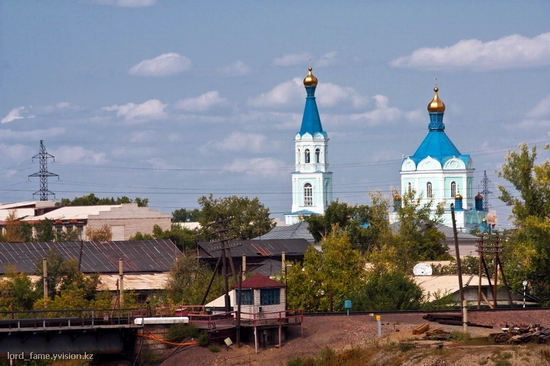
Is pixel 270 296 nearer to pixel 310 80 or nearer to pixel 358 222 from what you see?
pixel 358 222

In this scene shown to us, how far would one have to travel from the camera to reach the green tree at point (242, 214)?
147m

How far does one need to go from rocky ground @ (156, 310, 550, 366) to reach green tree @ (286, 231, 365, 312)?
10.1 m

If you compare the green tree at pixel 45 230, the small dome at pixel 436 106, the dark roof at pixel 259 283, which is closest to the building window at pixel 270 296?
the dark roof at pixel 259 283

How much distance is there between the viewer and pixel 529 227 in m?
71.5

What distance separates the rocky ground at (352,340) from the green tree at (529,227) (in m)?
13.5

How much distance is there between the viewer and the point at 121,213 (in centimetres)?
14225

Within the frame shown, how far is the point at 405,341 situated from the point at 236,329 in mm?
7170

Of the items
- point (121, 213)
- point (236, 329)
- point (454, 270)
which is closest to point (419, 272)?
point (454, 270)

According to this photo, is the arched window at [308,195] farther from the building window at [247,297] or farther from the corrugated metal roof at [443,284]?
the building window at [247,297]

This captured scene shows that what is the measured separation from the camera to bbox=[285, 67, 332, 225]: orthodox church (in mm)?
188500

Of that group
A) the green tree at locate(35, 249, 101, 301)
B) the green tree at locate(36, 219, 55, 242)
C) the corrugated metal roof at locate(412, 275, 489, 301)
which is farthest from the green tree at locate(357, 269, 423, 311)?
the green tree at locate(36, 219, 55, 242)

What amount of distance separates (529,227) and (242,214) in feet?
261

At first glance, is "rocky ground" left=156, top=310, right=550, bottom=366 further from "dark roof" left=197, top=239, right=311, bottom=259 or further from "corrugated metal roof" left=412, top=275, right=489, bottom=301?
"dark roof" left=197, top=239, right=311, bottom=259

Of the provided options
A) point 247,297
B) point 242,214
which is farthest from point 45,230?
point 247,297
